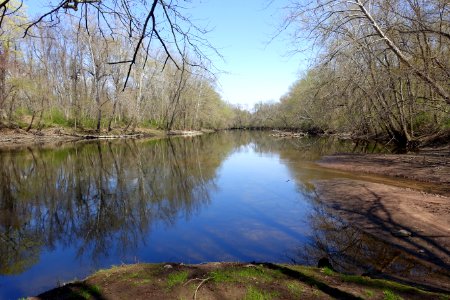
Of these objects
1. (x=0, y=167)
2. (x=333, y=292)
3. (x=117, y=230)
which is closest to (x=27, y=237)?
(x=117, y=230)

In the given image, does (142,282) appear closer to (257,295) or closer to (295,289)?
(257,295)

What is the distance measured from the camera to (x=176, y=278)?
535 cm

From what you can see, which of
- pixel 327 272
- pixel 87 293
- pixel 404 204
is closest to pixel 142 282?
pixel 87 293

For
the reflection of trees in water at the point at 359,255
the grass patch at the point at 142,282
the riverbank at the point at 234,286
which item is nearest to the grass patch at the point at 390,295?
the riverbank at the point at 234,286

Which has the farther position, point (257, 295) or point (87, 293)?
point (87, 293)

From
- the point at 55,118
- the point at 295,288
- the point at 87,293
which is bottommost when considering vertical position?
the point at 87,293

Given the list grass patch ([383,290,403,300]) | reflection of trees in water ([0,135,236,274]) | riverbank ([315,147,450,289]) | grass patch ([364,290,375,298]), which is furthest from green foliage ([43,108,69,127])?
grass patch ([383,290,403,300])

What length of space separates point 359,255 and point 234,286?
4.14 meters

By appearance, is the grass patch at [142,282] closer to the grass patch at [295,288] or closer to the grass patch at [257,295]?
the grass patch at [257,295]

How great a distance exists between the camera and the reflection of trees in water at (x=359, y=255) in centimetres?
673

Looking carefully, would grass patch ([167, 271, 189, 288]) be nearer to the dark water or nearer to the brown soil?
the dark water

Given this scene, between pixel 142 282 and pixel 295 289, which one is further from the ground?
pixel 295 289

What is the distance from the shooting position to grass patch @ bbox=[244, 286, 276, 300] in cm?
462

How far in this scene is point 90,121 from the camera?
1924 inches
